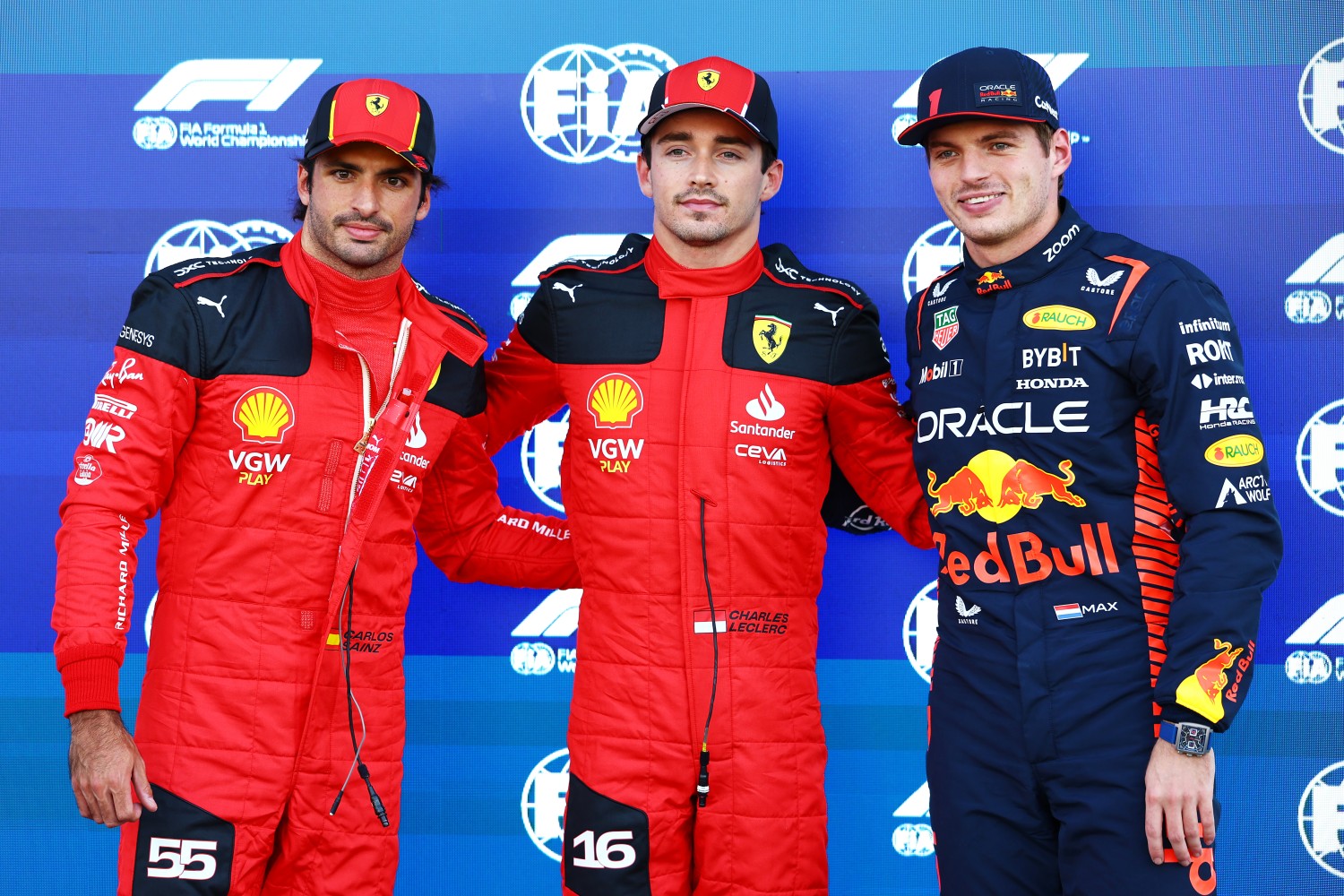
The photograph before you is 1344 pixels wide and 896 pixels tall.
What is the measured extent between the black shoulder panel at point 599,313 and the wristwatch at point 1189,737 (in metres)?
1.18

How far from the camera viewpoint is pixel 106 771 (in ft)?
6.44

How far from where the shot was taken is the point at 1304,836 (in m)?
2.91

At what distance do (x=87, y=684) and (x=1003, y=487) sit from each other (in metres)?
1.63

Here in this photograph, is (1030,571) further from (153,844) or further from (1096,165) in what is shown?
(153,844)

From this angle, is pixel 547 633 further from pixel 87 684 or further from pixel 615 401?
pixel 87 684

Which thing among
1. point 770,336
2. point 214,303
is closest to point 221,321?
point 214,303

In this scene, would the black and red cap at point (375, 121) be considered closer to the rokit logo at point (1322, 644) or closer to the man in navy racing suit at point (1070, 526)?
the man in navy racing suit at point (1070, 526)

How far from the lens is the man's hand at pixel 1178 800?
184cm

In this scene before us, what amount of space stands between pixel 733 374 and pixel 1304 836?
194cm

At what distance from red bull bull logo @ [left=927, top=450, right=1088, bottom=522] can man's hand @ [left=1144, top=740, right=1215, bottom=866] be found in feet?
1.45

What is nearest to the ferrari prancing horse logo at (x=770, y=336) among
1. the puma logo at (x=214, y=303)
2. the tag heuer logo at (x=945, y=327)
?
the tag heuer logo at (x=945, y=327)

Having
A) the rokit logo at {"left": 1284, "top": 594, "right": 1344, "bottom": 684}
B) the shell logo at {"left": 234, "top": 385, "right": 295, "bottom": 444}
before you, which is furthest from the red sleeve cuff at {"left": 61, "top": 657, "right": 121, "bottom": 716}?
the rokit logo at {"left": 1284, "top": 594, "right": 1344, "bottom": 684}

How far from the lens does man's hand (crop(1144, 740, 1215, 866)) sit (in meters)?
1.84

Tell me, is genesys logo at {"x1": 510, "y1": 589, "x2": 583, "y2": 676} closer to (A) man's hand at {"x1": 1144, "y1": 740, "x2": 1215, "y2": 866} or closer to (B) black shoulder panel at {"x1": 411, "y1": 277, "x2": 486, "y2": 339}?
(B) black shoulder panel at {"x1": 411, "y1": 277, "x2": 486, "y2": 339}
